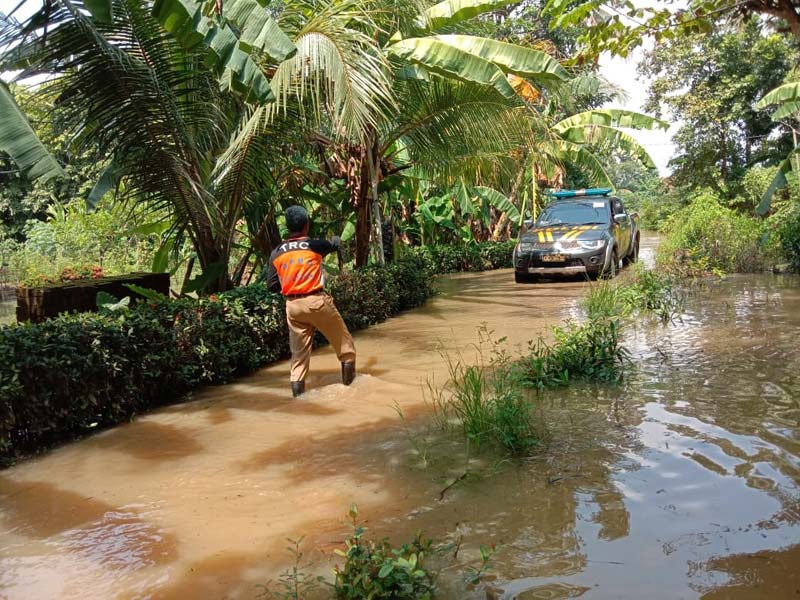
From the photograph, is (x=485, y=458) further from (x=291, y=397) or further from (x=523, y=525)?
(x=291, y=397)

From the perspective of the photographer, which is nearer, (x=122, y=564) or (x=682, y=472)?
(x=122, y=564)

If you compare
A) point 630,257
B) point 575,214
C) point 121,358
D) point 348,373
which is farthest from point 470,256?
point 121,358

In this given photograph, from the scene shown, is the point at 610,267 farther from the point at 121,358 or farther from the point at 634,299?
the point at 121,358

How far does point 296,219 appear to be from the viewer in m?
6.75

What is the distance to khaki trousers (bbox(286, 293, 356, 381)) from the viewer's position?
21.6 ft

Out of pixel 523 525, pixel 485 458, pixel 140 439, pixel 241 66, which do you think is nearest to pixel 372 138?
pixel 241 66

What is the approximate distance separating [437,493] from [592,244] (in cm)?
1101

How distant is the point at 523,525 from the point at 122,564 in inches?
85.0

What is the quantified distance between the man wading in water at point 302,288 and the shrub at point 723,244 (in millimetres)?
10220

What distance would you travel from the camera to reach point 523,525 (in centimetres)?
362

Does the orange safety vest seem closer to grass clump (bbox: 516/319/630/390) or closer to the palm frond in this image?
grass clump (bbox: 516/319/630/390)

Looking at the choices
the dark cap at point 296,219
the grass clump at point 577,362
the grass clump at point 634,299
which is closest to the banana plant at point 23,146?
the dark cap at point 296,219

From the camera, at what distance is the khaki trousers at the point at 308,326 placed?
6.59 metres

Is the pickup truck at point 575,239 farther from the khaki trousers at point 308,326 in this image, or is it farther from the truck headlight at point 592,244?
the khaki trousers at point 308,326
